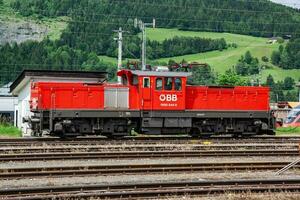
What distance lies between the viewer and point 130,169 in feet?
54.2

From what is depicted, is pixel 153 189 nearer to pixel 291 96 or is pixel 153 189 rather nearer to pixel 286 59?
pixel 291 96

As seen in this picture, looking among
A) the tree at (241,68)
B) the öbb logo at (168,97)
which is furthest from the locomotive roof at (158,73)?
the tree at (241,68)

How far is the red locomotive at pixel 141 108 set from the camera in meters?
26.2

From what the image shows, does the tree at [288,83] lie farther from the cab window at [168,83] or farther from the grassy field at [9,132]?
the cab window at [168,83]

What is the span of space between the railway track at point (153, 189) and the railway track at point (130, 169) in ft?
8.75

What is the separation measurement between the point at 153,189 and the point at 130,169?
123 inches

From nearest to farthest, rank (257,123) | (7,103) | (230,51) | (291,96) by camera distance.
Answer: (257,123), (7,103), (291,96), (230,51)

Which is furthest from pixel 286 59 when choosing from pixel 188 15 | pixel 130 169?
pixel 130 169

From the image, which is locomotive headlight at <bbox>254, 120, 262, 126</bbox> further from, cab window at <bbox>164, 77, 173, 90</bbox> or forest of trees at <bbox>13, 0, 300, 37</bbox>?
forest of trees at <bbox>13, 0, 300, 37</bbox>

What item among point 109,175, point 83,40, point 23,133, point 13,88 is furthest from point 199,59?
point 109,175

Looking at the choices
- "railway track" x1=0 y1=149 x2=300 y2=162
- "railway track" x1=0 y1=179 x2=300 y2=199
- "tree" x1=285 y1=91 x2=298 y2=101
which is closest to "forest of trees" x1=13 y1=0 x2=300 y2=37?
"tree" x1=285 y1=91 x2=298 y2=101

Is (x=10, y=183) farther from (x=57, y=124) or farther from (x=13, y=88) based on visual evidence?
(x=13, y=88)

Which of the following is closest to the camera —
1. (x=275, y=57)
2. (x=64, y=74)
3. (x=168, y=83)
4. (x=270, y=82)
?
(x=168, y=83)

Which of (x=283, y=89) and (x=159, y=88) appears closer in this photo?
(x=159, y=88)
